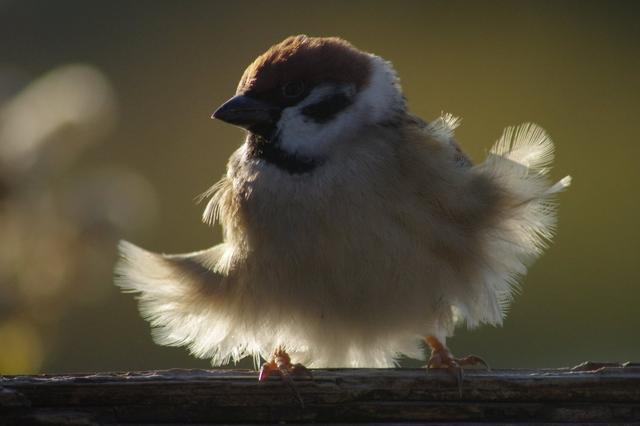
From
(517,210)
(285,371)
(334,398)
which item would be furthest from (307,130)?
(334,398)

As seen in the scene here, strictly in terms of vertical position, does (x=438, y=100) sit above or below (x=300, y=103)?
above

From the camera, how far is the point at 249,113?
9.56 ft

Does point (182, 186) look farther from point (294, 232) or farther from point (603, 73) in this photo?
point (294, 232)

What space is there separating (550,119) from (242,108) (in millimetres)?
2875

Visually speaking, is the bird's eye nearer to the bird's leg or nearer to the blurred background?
the bird's leg

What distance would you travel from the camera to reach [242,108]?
2.90m

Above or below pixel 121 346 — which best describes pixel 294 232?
below

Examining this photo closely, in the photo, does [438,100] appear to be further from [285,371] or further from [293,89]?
[285,371]

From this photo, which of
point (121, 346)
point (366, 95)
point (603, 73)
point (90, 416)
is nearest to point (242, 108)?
point (366, 95)

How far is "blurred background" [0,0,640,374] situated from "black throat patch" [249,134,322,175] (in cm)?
146

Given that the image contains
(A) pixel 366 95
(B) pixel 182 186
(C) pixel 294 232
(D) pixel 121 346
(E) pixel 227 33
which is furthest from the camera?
(E) pixel 227 33

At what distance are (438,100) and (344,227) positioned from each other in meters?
2.86

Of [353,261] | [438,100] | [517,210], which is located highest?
[438,100]

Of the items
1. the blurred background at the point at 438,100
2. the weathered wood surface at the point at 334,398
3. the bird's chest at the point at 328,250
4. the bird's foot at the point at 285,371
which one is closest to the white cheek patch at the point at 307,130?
the bird's chest at the point at 328,250
